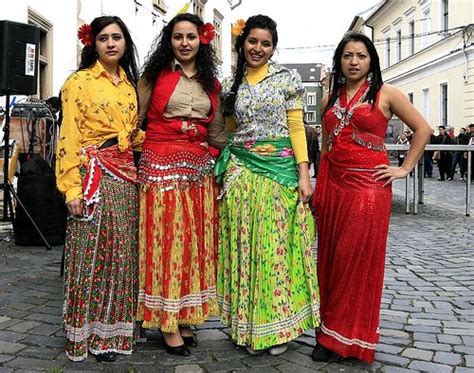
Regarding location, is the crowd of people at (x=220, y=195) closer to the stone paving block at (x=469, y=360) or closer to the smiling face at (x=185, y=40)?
the smiling face at (x=185, y=40)

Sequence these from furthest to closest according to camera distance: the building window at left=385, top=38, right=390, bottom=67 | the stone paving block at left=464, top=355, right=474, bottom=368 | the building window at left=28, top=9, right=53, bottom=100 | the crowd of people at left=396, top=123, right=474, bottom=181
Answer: the building window at left=385, top=38, right=390, bottom=67, the crowd of people at left=396, top=123, right=474, bottom=181, the building window at left=28, top=9, right=53, bottom=100, the stone paving block at left=464, top=355, right=474, bottom=368

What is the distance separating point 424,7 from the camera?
28141 mm

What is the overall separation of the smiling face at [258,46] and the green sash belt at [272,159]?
0.45 m

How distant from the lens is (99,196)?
3.17 m

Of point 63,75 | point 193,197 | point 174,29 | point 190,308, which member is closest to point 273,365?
point 190,308

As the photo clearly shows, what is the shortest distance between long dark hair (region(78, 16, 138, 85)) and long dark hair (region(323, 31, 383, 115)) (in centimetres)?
112

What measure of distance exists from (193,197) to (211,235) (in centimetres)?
25

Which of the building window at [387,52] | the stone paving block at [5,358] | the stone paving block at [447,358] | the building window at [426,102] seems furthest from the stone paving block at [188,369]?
the building window at [387,52]

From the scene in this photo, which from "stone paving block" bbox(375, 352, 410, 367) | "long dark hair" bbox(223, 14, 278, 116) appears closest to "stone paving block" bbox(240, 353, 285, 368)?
"stone paving block" bbox(375, 352, 410, 367)

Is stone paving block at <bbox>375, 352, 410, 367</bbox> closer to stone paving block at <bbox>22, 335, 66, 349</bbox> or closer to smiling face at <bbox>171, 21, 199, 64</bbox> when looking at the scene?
stone paving block at <bbox>22, 335, 66, 349</bbox>

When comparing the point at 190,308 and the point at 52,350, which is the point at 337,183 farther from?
the point at 52,350

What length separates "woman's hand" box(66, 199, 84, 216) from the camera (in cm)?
311

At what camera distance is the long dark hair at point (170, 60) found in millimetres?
3350

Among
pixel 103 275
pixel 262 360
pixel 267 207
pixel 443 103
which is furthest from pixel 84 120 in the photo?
pixel 443 103
